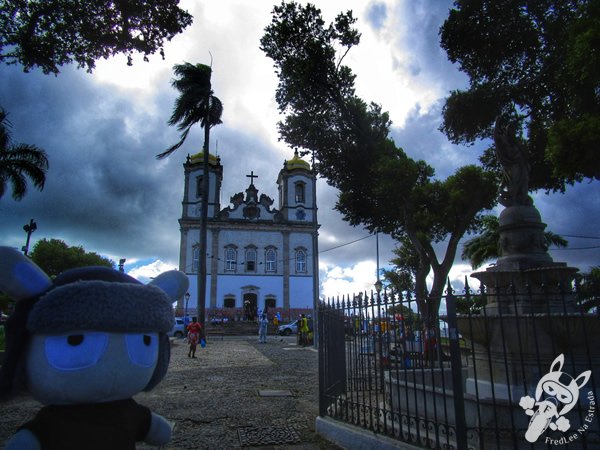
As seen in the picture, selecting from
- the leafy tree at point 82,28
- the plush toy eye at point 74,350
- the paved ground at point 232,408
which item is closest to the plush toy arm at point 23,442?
the plush toy eye at point 74,350

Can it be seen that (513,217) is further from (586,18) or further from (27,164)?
(27,164)

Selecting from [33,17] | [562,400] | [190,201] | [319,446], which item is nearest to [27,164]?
[33,17]

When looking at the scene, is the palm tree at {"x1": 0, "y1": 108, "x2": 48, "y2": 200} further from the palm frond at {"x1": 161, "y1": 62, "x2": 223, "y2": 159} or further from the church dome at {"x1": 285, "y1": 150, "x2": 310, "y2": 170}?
the church dome at {"x1": 285, "y1": 150, "x2": 310, "y2": 170}

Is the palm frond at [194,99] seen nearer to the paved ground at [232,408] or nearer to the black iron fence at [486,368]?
the paved ground at [232,408]

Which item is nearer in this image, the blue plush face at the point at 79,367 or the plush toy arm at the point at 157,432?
the blue plush face at the point at 79,367

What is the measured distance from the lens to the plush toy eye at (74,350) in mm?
2259

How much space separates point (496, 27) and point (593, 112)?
4.51m

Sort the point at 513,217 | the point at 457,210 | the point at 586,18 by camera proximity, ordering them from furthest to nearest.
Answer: the point at 457,210
the point at 586,18
the point at 513,217

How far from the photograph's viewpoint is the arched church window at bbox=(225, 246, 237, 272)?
3972 cm

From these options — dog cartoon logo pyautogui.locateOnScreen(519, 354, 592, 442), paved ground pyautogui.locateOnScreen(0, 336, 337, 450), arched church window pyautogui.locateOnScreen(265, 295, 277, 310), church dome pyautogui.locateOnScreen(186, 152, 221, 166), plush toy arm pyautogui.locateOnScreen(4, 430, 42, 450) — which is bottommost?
paved ground pyautogui.locateOnScreen(0, 336, 337, 450)

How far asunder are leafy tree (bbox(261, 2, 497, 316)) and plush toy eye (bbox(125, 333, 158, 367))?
40.3 feet

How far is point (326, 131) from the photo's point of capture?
591 inches

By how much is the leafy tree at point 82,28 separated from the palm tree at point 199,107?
511 inches

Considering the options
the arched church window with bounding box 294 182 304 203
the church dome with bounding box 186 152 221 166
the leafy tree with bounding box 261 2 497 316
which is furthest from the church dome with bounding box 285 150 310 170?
the leafy tree with bounding box 261 2 497 316
